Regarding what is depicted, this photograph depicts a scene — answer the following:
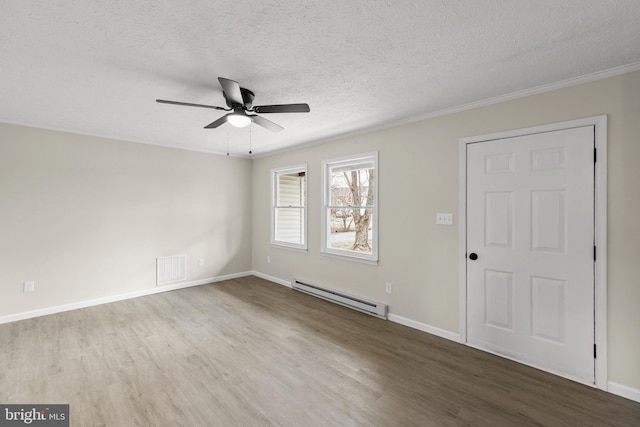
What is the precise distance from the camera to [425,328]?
10.9 ft

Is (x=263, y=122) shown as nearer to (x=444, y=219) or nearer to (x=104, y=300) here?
(x=444, y=219)

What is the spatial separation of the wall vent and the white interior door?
4.56 m

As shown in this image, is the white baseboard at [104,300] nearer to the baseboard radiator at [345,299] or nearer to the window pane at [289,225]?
Result: the window pane at [289,225]

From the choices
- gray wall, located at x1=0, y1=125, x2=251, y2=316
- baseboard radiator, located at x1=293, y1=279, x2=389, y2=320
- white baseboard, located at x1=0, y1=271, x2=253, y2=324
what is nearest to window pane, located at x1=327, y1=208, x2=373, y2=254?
baseboard radiator, located at x1=293, y1=279, x2=389, y2=320

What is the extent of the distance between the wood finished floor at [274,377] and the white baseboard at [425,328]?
0.27ft

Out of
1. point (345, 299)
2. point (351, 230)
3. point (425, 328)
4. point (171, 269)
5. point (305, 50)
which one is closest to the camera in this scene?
point (305, 50)

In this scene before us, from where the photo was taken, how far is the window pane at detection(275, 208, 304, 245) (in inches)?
217

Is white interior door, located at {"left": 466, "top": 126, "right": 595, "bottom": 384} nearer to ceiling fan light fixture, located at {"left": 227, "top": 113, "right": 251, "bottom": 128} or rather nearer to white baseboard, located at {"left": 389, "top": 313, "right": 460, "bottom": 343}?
white baseboard, located at {"left": 389, "top": 313, "right": 460, "bottom": 343}

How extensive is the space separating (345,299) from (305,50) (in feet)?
10.7

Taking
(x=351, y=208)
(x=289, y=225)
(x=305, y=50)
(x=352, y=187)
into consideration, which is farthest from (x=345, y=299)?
(x=305, y=50)

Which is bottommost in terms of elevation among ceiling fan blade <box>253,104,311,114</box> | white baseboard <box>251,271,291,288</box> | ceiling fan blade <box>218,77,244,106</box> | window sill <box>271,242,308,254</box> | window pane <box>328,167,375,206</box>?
white baseboard <box>251,271,291,288</box>

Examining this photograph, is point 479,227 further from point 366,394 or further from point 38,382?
point 38,382

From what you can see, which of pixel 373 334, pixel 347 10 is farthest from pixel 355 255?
pixel 347 10

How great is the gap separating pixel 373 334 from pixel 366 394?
107 cm
